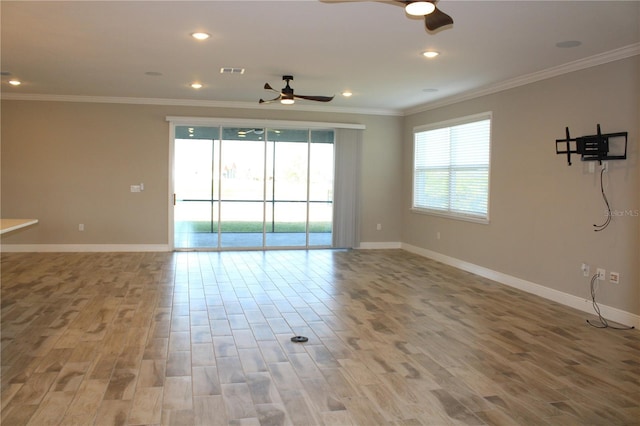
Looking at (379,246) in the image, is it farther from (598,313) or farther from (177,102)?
(598,313)

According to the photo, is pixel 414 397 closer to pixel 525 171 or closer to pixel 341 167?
pixel 525 171

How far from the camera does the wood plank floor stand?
2881 millimetres

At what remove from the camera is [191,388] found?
3.14 meters

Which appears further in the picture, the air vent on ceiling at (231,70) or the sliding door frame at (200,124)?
the sliding door frame at (200,124)

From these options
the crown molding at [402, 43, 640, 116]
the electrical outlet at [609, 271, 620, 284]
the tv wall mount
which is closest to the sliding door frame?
the crown molding at [402, 43, 640, 116]

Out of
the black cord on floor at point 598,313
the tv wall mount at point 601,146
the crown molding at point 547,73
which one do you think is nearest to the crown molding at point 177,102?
the crown molding at point 547,73

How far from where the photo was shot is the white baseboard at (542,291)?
4.78m

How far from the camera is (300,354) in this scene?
3.79 meters

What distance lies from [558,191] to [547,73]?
137cm

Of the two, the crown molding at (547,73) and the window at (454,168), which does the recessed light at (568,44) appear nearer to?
the crown molding at (547,73)

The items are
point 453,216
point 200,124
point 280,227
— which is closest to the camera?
point 453,216

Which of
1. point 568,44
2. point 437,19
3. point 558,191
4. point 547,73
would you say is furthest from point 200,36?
point 558,191

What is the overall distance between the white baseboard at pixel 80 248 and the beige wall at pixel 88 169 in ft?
0.22

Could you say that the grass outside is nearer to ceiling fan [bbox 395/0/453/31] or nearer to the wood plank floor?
the wood plank floor
